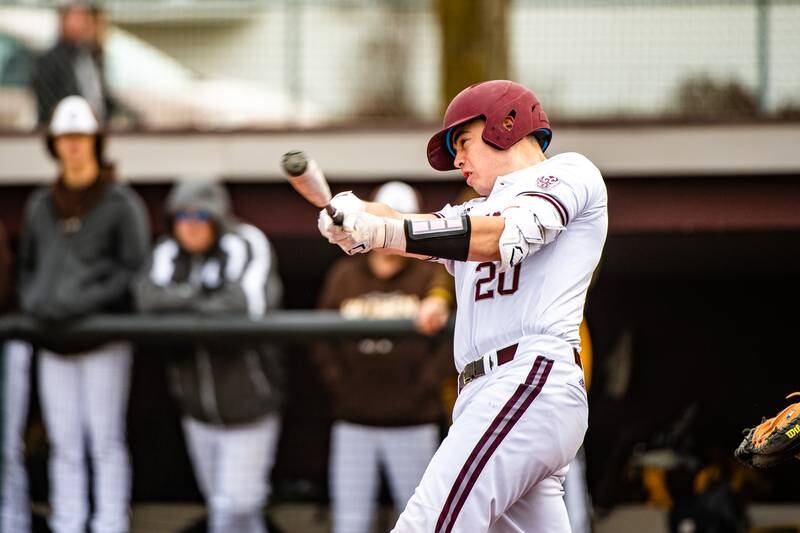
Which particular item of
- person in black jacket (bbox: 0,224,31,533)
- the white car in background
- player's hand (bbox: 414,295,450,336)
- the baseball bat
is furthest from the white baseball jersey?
the white car in background

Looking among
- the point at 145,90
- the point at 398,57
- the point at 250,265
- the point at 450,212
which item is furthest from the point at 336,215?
the point at 398,57

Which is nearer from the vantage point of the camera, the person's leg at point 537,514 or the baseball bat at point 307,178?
the baseball bat at point 307,178

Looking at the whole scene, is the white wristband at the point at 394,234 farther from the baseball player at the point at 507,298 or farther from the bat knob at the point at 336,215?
the bat knob at the point at 336,215

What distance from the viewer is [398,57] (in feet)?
35.8

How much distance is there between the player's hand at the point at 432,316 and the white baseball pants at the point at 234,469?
3.00 ft

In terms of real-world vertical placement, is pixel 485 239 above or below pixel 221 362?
above

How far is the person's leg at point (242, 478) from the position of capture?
641 centimetres

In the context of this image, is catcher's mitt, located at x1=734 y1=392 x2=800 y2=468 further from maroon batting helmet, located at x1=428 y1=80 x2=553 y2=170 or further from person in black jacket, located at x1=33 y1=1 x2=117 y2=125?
person in black jacket, located at x1=33 y1=1 x2=117 y2=125

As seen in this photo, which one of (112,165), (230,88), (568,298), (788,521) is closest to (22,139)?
(230,88)

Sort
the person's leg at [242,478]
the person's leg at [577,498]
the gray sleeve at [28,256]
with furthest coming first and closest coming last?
the gray sleeve at [28,256]
the person's leg at [242,478]
the person's leg at [577,498]


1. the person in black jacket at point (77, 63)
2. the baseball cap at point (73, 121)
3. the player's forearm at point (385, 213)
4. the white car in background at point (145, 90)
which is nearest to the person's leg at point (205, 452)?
the baseball cap at point (73, 121)

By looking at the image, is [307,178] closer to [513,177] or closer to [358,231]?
[358,231]

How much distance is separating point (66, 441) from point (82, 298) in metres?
0.73

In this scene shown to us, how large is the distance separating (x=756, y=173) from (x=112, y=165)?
470 centimetres
